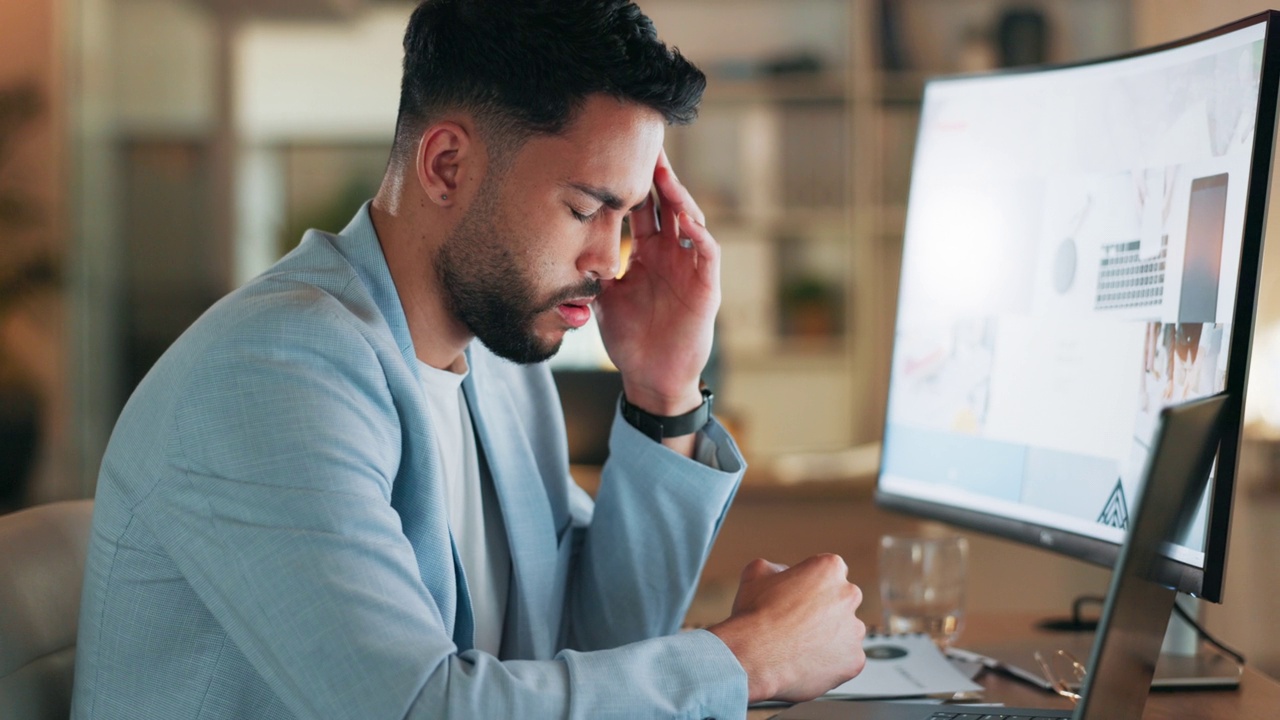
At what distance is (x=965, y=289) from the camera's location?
1225mm

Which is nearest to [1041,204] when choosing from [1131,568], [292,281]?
[1131,568]

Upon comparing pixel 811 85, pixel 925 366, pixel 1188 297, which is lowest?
pixel 925 366

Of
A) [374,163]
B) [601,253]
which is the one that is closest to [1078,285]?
[601,253]

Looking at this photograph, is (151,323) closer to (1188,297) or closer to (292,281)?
(292,281)

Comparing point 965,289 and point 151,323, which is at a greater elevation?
point 965,289

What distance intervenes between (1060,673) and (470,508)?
577 mm

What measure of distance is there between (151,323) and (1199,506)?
4500 mm

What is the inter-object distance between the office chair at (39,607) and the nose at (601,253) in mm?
486

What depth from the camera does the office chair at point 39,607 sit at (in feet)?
2.76

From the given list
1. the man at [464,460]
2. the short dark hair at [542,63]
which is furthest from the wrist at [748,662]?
the short dark hair at [542,63]

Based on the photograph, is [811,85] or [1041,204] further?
[811,85]

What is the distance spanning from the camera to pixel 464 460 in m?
1.21

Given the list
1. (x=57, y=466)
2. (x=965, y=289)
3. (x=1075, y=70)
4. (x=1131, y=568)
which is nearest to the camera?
(x=1131, y=568)

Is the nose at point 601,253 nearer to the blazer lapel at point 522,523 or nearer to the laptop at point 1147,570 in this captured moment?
the blazer lapel at point 522,523
